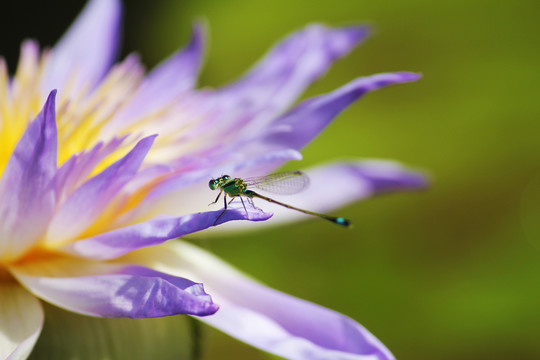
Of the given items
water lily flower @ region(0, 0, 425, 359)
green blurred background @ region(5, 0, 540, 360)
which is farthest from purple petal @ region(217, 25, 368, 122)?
green blurred background @ region(5, 0, 540, 360)

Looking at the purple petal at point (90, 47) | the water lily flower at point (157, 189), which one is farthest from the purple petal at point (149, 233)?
the purple petal at point (90, 47)

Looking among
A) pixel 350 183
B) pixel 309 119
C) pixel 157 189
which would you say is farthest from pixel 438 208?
pixel 157 189

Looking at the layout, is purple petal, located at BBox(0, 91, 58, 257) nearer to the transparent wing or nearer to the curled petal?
the curled petal

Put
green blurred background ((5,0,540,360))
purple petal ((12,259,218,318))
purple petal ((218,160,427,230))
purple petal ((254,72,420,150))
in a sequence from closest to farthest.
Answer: purple petal ((12,259,218,318)) < purple petal ((254,72,420,150)) < purple petal ((218,160,427,230)) < green blurred background ((5,0,540,360))

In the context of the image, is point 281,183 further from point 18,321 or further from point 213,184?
point 18,321

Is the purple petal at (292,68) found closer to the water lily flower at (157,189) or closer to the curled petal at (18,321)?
the water lily flower at (157,189)

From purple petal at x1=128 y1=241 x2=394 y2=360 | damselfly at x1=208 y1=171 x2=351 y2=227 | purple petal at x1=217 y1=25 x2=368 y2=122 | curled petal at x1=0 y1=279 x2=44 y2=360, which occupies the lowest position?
curled petal at x1=0 y1=279 x2=44 y2=360

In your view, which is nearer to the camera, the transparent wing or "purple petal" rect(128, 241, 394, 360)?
"purple petal" rect(128, 241, 394, 360)
